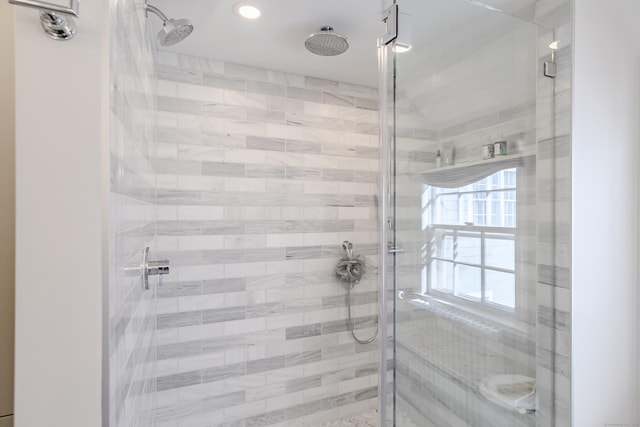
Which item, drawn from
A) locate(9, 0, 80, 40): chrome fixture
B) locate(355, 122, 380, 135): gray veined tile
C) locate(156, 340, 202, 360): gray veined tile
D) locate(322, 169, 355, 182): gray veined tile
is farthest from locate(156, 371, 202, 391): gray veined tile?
locate(355, 122, 380, 135): gray veined tile

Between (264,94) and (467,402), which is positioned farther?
(264,94)

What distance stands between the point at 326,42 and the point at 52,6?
131 centimetres

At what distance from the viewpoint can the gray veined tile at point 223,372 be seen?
2037 millimetres

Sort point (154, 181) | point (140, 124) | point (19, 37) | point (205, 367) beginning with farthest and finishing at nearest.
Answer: point (205, 367)
point (154, 181)
point (140, 124)
point (19, 37)

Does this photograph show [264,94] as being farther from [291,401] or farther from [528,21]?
[291,401]

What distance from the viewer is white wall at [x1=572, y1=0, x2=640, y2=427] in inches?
51.6

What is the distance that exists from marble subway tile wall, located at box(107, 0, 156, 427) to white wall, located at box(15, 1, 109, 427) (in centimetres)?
5

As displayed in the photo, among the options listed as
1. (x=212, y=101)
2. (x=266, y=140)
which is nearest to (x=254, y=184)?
(x=266, y=140)

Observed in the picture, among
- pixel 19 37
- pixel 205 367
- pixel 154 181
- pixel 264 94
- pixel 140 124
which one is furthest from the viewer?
pixel 264 94

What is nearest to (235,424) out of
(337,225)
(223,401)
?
(223,401)

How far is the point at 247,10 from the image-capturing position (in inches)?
60.9

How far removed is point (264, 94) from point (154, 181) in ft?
2.98

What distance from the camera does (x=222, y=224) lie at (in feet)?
6.82

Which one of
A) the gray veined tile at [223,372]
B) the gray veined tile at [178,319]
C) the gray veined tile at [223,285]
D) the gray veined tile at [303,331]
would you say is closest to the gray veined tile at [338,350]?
the gray veined tile at [303,331]
